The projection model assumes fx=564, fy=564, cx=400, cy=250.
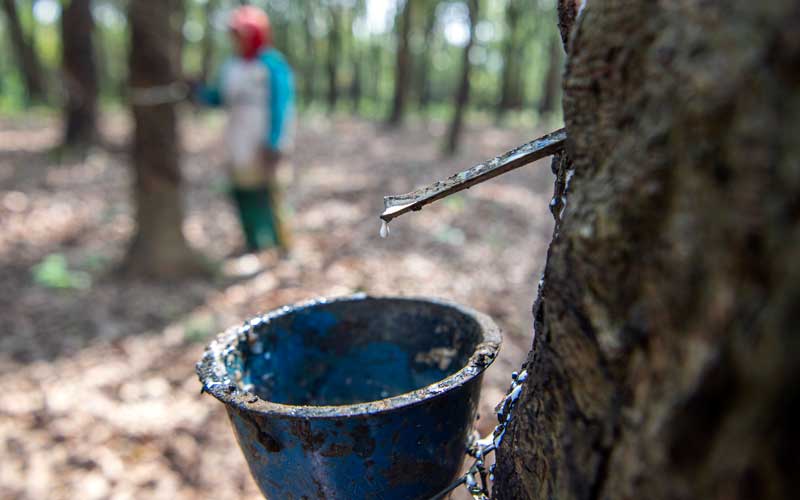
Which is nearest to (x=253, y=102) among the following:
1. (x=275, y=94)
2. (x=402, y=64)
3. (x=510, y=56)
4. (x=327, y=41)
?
(x=275, y=94)

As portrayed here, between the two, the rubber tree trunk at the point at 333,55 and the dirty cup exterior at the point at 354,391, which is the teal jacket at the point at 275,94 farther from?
the rubber tree trunk at the point at 333,55

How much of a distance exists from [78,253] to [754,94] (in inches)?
240

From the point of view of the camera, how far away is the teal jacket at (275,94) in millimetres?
5031

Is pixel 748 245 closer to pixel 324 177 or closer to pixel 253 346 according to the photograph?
pixel 253 346

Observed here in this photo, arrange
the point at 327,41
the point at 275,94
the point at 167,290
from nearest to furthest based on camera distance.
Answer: the point at 167,290 → the point at 275,94 → the point at 327,41

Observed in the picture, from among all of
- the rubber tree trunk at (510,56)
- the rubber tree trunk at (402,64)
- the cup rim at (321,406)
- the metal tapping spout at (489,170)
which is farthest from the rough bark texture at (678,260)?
the rubber tree trunk at (510,56)

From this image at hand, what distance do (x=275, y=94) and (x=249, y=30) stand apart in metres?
0.57

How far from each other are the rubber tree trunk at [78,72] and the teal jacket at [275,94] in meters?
4.87

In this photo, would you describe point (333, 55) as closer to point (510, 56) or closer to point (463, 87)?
point (510, 56)

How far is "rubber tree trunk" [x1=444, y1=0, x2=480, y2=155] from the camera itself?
32.2 ft

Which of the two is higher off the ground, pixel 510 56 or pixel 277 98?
pixel 277 98

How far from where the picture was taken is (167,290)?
4.77 m

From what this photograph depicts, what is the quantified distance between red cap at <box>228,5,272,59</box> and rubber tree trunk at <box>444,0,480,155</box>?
555cm

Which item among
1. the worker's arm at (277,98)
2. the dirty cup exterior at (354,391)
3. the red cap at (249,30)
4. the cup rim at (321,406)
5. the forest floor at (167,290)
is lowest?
the forest floor at (167,290)
